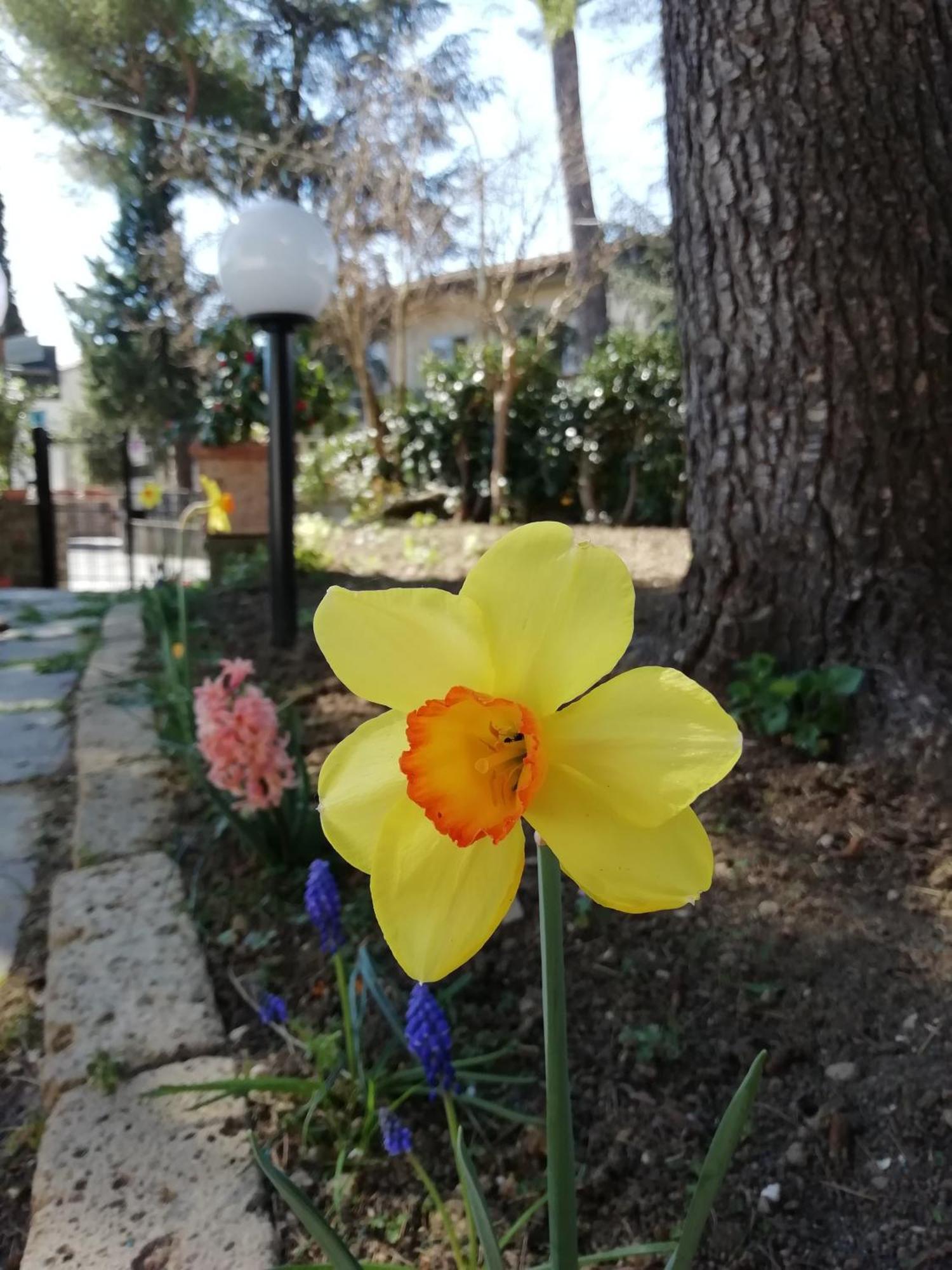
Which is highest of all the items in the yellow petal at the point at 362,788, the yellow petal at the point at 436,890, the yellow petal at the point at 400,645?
the yellow petal at the point at 400,645

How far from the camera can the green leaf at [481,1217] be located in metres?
0.69

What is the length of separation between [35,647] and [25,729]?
1569mm

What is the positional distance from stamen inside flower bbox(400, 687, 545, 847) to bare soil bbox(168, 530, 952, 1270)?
30.4 inches

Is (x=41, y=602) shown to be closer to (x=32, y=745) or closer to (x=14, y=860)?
(x=32, y=745)

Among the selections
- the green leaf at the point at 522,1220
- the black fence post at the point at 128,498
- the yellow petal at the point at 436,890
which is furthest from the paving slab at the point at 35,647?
the black fence post at the point at 128,498

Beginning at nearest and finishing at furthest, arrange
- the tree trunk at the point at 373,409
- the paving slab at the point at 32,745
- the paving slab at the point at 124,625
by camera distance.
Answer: the paving slab at the point at 32,745
the paving slab at the point at 124,625
the tree trunk at the point at 373,409

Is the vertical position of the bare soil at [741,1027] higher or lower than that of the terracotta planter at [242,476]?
lower

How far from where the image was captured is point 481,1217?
2.32 ft

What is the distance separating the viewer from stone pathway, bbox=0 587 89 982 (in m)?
2.22

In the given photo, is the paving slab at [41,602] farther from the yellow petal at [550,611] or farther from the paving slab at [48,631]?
the yellow petal at [550,611]

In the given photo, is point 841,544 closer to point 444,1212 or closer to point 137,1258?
point 444,1212

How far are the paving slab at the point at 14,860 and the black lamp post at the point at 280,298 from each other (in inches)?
46.9

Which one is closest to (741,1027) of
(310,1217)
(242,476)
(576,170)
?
(310,1217)

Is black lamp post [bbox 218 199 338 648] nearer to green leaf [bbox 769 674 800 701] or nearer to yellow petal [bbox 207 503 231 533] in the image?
yellow petal [bbox 207 503 231 533]
